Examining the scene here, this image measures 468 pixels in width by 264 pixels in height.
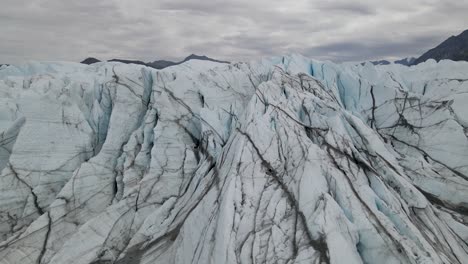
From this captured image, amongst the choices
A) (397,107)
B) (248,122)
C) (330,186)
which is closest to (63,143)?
(248,122)

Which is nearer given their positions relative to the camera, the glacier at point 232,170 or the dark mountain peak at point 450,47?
the glacier at point 232,170

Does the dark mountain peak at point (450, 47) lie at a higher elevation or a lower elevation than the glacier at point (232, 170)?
higher

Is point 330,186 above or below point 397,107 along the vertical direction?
below

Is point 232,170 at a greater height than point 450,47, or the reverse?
point 450,47

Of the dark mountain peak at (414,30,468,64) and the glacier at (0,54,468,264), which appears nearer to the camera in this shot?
the glacier at (0,54,468,264)

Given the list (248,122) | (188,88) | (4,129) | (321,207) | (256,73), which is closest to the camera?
(321,207)

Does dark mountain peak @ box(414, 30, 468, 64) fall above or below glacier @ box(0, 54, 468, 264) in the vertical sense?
above

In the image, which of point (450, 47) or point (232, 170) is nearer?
point (232, 170)

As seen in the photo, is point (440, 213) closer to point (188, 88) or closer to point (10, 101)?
point (188, 88)
